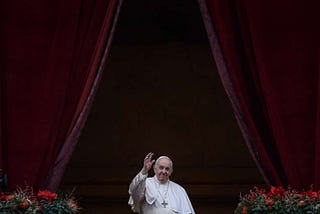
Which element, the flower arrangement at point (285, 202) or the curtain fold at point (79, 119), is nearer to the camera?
the flower arrangement at point (285, 202)

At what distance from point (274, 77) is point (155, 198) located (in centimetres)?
162

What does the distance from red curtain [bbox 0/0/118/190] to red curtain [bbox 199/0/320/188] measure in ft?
3.80


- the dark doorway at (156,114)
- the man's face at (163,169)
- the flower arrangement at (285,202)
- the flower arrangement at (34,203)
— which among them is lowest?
the flower arrangement at (34,203)

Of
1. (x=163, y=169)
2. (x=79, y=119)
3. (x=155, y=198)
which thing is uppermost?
(x=79, y=119)

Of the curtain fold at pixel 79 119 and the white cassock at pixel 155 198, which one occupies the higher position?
the curtain fold at pixel 79 119

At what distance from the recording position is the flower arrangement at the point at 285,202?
6.99 meters

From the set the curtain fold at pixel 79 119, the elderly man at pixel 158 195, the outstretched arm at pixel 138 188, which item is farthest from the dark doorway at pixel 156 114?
the curtain fold at pixel 79 119

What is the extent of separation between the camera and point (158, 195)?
24.7 ft

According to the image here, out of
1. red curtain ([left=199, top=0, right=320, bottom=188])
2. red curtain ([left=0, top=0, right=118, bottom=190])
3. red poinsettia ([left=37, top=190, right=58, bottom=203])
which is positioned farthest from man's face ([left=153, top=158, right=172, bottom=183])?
red poinsettia ([left=37, top=190, right=58, bottom=203])

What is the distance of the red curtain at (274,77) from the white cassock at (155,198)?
890 millimetres

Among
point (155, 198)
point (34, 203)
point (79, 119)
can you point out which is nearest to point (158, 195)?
point (155, 198)

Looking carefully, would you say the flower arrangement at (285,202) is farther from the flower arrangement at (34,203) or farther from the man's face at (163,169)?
the flower arrangement at (34,203)

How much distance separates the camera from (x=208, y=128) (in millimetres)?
10453

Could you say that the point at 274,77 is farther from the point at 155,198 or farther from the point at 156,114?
the point at 156,114
